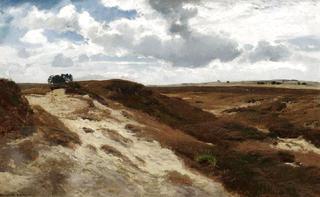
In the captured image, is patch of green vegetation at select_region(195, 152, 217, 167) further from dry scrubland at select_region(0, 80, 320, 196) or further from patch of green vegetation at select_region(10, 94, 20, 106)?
patch of green vegetation at select_region(10, 94, 20, 106)

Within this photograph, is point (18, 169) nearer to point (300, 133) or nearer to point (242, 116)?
point (300, 133)

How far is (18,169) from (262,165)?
1810 centimetres

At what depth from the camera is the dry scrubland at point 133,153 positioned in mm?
25781

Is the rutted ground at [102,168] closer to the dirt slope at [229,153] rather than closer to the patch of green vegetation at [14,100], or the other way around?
the dirt slope at [229,153]

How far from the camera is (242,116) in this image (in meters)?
67.6

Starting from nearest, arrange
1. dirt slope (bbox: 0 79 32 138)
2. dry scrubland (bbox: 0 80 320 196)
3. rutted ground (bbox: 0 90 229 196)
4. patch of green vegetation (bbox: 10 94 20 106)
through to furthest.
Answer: rutted ground (bbox: 0 90 229 196) < dry scrubland (bbox: 0 80 320 196) < dirt slope (bbox: 0 79 32 138) < patch of green vegetation (bbox: 10 94 20 106)

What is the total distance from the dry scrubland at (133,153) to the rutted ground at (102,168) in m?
0.05

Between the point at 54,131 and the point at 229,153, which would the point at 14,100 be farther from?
the point at 229,153

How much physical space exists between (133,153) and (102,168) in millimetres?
4669

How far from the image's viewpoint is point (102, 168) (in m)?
27.8

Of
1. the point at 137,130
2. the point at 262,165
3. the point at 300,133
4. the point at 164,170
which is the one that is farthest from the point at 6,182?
the point at 300,133

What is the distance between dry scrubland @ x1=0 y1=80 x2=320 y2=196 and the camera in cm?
2578

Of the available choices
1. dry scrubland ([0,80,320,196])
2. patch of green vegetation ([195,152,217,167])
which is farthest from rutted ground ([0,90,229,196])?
patch of green vegetation ([195,152,217,167])

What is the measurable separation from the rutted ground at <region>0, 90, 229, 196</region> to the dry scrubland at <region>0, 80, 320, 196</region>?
0.17 feet
